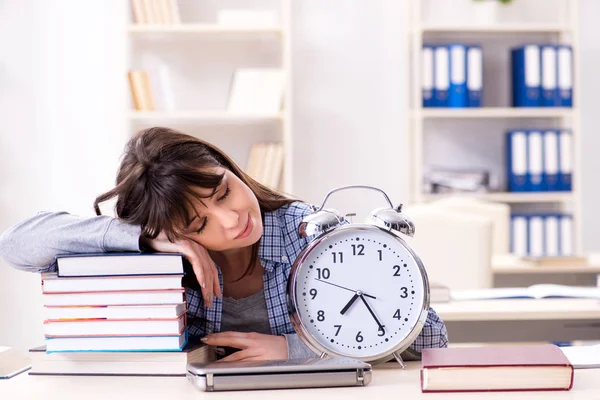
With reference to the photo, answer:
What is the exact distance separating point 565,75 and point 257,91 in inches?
61.6

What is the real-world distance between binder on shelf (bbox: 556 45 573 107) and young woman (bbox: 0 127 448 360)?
129 inches

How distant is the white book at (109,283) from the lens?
4.07ft

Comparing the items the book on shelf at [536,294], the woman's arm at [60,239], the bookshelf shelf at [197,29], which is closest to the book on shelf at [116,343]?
the woman's arm at [60,239]

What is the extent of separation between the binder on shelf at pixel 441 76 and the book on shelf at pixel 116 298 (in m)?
3.30

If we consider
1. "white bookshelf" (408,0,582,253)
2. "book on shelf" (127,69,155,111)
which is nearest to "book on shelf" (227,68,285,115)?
"book on shelf" (127,69,155,111)

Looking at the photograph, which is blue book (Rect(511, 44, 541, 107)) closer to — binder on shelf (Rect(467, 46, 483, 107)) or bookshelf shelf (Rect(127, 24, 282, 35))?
binder on shelf (Rect(467, 46, 483, 107))

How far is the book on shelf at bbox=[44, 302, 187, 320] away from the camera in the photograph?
1244mm

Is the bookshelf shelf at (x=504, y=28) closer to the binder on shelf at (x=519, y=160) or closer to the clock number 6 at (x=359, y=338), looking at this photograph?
the binder on shelf at (x=519, y=160)

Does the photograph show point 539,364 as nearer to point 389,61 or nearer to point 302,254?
point 302,254

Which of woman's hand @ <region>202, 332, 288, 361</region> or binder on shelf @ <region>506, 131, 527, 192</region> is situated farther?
binder on shelf @ <region>506, 131, 527, 192</region>

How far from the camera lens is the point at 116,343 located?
1.26 metres

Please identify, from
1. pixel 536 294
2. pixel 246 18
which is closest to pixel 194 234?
pixel 536 294

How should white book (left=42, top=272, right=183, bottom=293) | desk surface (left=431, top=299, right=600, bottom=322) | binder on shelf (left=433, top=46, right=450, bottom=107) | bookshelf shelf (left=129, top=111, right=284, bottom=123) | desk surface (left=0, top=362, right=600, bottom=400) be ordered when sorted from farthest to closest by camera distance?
binder on shelf (left=433, top=46, right=450, bottom=107) < bookshelf shelf (left=129, top=111, right=284, bottom=123) < desk surface (left=431, top=299, right=600, bottom=322) < white book (left=42, top=272, right=183, bottom=293) < desk surface (left=0, top=362, right=600, bottom=400)

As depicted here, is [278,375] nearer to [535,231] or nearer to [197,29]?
[197,29]
